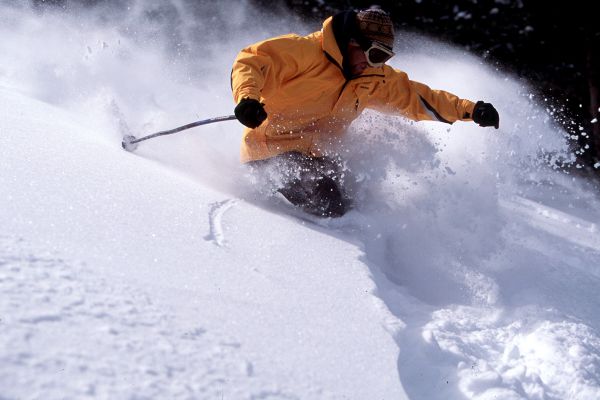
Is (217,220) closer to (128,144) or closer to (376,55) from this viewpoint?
(128,144)

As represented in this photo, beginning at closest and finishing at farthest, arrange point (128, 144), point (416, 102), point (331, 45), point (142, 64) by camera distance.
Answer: point (331, 45), point (128, 144), point (416, 102), point (142, 64)

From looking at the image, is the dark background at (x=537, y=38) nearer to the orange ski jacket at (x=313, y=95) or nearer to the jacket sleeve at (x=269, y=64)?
the orange ski jacket at (x=313, y=95)

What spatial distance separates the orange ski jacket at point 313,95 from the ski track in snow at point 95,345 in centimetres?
161

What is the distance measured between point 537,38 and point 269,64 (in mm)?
8189

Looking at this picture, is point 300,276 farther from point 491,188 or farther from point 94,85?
point 94,85

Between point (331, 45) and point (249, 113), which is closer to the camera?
point (249, 113)

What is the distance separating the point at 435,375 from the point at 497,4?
9325 millimetres

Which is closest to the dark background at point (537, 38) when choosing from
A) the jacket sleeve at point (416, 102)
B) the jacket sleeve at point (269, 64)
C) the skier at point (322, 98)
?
the jacket sleeve at point (416, 102)

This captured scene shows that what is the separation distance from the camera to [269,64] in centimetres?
294

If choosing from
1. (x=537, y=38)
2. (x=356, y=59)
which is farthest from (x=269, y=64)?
(x=537, y=38)

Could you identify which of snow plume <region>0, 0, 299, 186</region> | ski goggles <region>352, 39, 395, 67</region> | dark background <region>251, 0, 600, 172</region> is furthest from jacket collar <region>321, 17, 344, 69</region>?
dark background <region>251, 0, 600, 172</region>

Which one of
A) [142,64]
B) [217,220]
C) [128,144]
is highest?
[142,64]

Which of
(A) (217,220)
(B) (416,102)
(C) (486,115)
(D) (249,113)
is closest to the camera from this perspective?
(A) (217,220)

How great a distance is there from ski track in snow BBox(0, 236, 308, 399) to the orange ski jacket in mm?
1605
